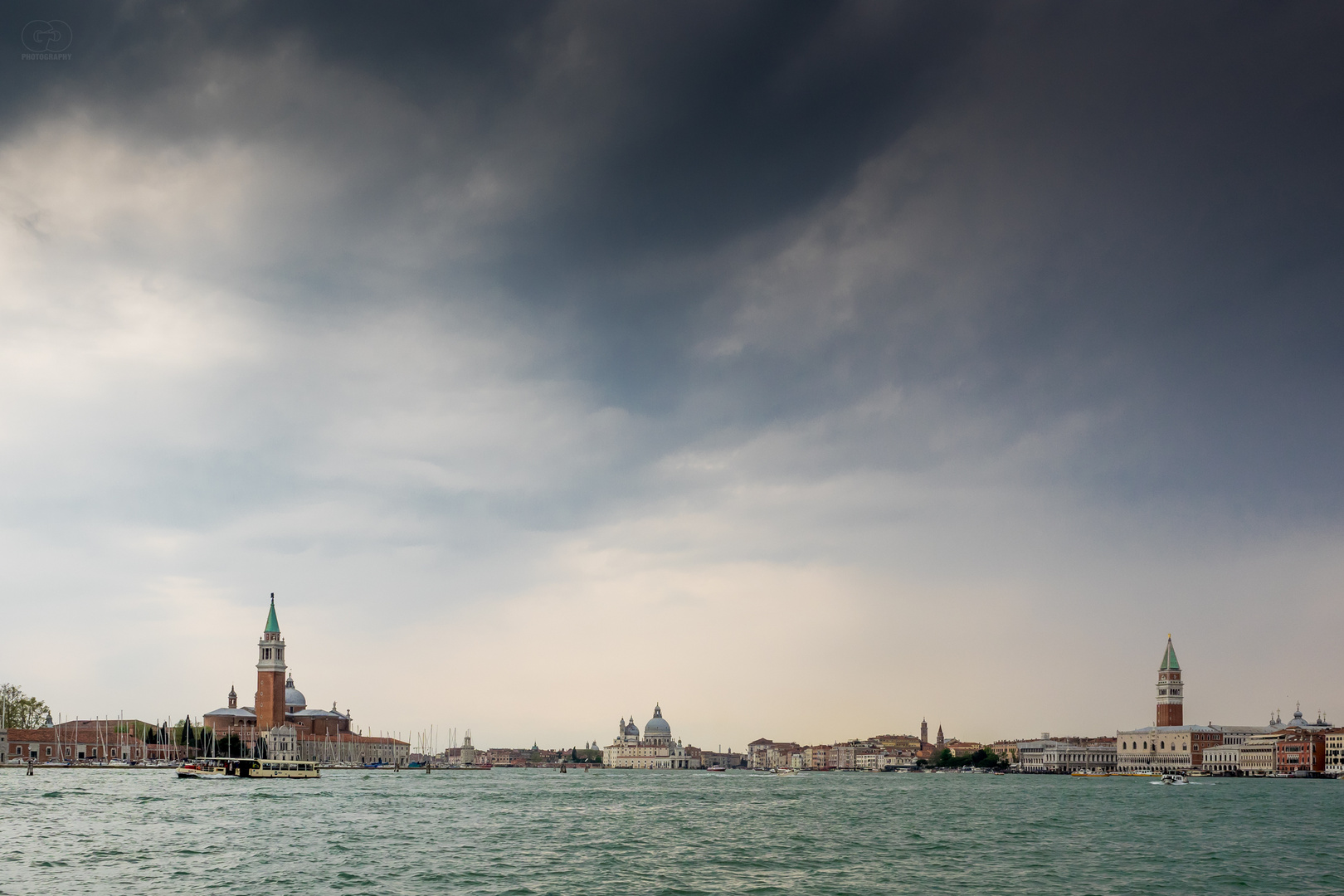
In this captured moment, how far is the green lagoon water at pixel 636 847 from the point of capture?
88.4 ft

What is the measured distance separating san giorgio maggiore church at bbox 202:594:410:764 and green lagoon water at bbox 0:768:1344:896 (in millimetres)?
88619

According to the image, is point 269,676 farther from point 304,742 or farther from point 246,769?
point 246,769

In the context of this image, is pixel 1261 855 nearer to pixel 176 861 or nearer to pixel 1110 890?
pixel 1110 890

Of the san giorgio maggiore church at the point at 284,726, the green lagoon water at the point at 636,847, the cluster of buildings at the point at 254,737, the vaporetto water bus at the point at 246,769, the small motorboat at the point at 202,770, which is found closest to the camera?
the green lagoon water at the point at 636,847

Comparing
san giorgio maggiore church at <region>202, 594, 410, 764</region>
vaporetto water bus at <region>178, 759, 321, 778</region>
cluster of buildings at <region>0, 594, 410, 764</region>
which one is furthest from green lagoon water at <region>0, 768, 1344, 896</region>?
san giorgio maggiore church at <region>202, 594, 410, 764</region>

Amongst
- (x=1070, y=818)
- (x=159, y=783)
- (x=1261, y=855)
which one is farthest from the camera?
(x=159, y=783)

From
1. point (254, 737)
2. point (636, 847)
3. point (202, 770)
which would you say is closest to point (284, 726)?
point (254, 737)

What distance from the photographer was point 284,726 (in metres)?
153

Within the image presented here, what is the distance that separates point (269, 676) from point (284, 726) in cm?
713

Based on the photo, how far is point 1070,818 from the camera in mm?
53469

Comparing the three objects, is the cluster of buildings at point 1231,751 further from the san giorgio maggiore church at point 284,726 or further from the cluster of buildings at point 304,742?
the san giorgio maggiore church at point 284,726

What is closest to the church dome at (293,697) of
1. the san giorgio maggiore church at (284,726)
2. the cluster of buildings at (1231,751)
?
the san giorgio maggiore church at (284,726)

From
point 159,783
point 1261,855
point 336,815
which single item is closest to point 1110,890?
point 1261,855

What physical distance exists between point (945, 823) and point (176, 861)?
3040 cm
